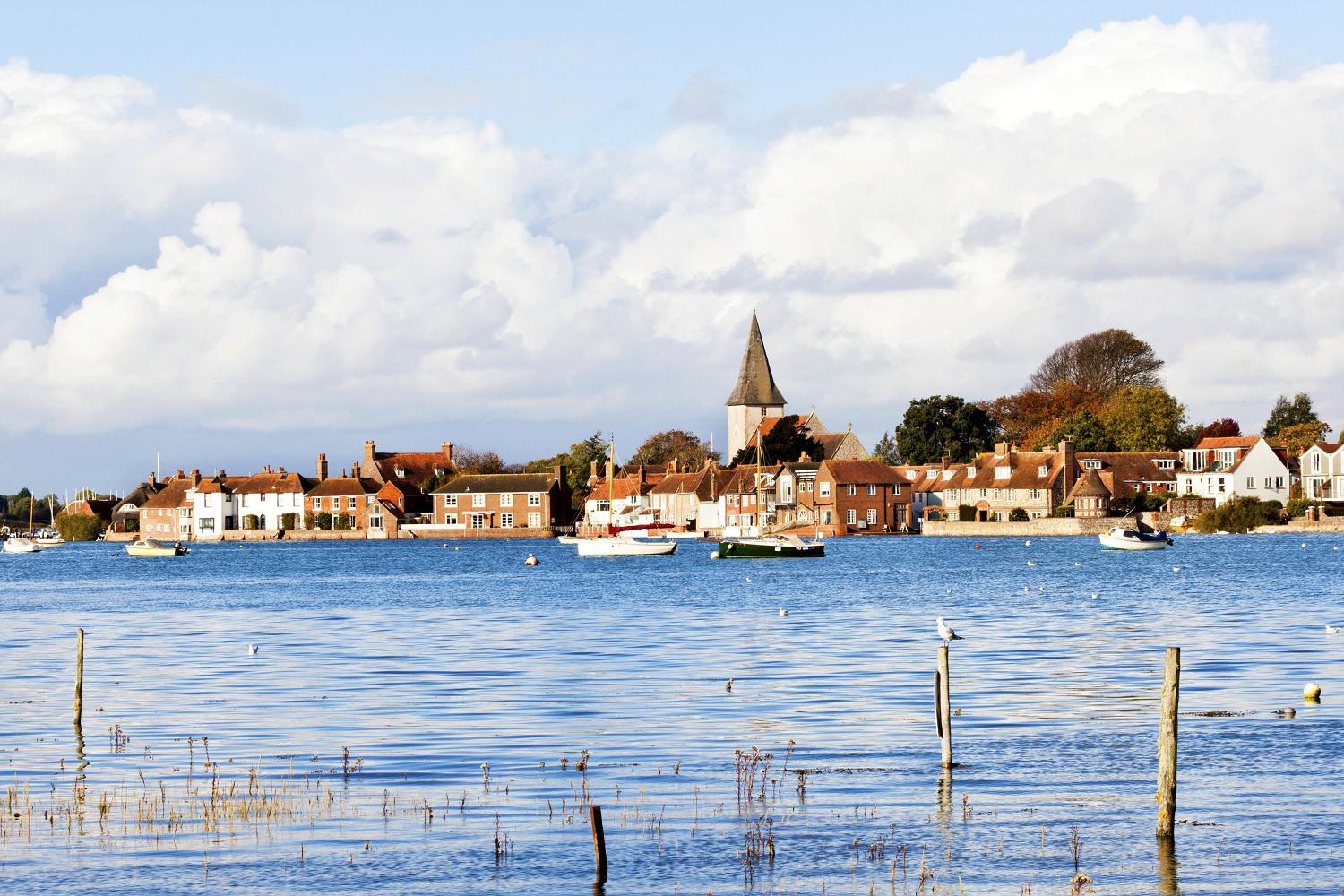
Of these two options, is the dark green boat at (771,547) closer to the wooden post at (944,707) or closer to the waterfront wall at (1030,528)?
the waterfront wall at (1030,528)

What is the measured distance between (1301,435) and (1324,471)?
14.1 m

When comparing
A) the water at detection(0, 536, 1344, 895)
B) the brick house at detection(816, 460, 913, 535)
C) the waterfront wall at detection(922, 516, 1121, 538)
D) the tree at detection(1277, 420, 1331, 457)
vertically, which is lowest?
the water at detection(0, 536, 1344, 895)

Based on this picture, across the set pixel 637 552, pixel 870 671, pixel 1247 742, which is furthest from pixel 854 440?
pixel 1247 742

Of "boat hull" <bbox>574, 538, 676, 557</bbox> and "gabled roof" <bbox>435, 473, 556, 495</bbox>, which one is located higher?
"gabled roof" <bbox>435, 473, 556, 495</bbox>

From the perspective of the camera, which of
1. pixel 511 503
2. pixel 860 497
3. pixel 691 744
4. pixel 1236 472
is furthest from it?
pixel 511 503

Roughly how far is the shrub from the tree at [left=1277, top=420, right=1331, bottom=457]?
405 inches

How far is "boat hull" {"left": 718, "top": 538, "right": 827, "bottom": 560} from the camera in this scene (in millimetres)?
123188

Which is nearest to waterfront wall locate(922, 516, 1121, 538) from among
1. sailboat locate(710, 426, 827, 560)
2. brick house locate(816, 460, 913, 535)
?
brick house locate(816, 460, 913, 535)

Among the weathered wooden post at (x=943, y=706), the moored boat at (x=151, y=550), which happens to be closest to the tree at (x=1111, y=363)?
the moored boat at (x=151, y=550)

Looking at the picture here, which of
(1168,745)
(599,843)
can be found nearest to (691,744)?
(1168,745)

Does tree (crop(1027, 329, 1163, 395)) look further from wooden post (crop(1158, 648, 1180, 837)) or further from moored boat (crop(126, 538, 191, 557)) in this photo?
wooden post (crop(1158, 648, 1180, 837))

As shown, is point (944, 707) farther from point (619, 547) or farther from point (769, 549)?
point (619, 547)

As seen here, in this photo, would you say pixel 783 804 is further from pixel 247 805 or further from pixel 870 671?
pixel 870 671

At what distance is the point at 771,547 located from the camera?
409 feet
